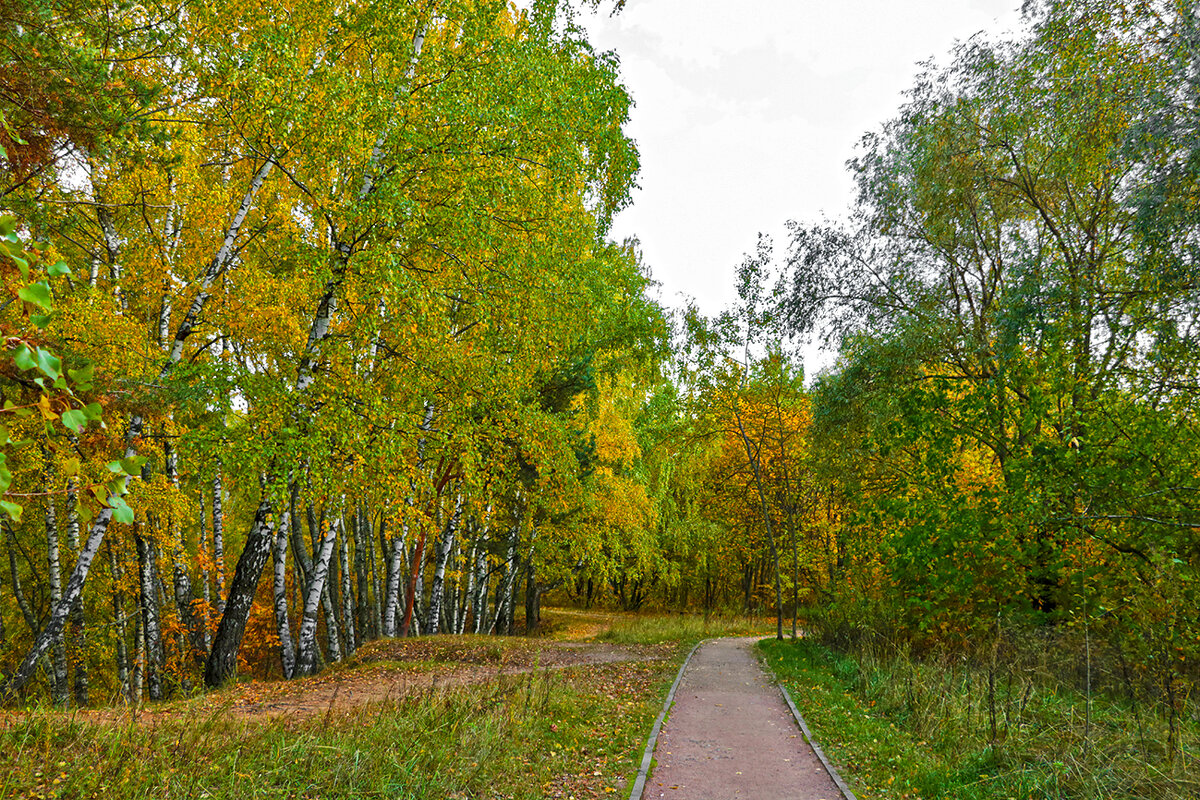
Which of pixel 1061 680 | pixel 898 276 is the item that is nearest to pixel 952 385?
pixel 898 276

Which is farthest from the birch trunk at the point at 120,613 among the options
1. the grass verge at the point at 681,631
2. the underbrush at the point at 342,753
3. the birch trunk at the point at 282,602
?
the grass verge at the point at 681,631

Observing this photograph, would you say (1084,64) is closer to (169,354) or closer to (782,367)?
(782,367)

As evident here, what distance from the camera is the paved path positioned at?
6094mm

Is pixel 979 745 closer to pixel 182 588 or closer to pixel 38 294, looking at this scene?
pixel 38 294

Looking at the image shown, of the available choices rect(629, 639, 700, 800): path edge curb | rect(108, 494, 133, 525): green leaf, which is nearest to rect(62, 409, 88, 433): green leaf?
rect(108, 494, 133, 525): green leaf

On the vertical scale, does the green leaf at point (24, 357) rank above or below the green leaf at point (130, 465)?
above

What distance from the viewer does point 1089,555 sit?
30.0ft

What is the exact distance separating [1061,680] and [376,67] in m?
14.1

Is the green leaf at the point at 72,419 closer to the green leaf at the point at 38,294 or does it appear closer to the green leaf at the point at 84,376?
the green leaf at the point at 84,376

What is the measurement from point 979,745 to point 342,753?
22.5 feet

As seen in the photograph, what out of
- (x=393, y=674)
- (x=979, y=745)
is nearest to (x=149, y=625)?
(x=393, y=674)

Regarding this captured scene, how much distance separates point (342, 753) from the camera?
17.4 ft

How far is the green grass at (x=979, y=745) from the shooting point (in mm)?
5598

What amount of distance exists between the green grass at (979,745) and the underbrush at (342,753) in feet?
9.02
